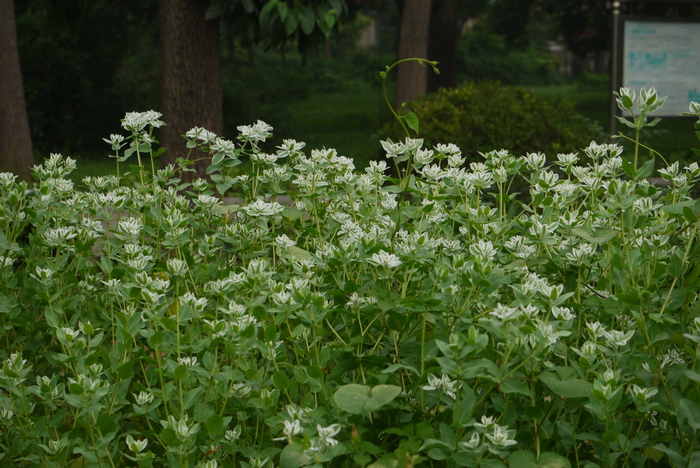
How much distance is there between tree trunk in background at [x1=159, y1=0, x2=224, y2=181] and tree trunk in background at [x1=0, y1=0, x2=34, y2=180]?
417 centimetres

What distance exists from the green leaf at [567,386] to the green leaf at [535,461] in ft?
0.43

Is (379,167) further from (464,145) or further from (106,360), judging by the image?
(464,145)

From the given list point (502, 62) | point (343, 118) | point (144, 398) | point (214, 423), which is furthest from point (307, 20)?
point (502, 62)

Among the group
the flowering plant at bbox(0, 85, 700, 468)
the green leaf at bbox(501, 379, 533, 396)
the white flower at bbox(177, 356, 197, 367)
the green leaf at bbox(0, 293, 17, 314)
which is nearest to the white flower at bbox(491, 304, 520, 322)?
the flowering plant at bbox(0, 85, 700, 468)

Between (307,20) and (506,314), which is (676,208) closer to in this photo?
(506,314)

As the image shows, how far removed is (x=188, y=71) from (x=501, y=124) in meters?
3.31

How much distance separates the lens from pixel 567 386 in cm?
151

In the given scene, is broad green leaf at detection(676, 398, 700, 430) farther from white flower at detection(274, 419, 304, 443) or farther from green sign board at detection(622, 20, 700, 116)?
green sign board at detection(622, 20, 700, 116)

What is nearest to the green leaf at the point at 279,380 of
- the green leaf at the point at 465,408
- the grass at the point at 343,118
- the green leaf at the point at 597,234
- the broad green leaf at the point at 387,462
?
the broad green leaf at the point at 387,462

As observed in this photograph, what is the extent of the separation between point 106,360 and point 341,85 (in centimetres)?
1237

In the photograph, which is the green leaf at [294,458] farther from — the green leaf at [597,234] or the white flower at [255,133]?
the white flower at [255,133]

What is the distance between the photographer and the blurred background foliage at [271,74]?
13.6 meters

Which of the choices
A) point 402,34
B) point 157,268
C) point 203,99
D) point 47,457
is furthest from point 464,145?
point 47,457

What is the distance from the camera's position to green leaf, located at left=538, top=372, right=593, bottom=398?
149 centimetres
